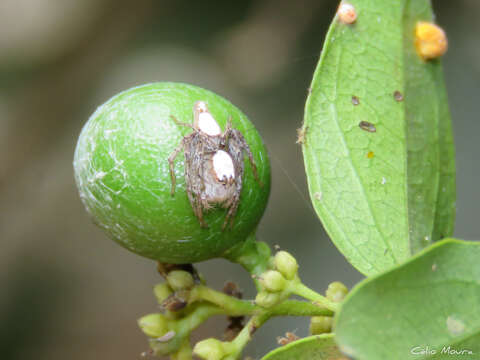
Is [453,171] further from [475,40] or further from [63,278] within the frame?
[63,278]

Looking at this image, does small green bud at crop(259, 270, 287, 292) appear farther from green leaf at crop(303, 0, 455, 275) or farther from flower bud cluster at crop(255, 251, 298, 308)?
green leaf at crop(303, 0, 455, 275)

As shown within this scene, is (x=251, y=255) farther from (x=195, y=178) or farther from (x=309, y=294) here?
(x=195, y=178)

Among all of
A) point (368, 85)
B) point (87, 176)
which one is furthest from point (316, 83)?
point (87, 176)

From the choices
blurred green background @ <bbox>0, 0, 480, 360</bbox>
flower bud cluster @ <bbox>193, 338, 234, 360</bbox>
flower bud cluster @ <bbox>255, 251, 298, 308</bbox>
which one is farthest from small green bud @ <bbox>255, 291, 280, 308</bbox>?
blurred green background @ <bbox>0, 0, 480, 360</bbox>

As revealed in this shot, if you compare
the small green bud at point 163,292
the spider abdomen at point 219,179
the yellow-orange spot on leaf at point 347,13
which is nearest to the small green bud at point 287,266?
the spider abdomen at point 219,179

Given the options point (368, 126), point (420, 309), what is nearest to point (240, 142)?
point (368, 126)

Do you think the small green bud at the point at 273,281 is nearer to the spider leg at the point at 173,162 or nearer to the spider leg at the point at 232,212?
the spider leg at the point at 232,212
